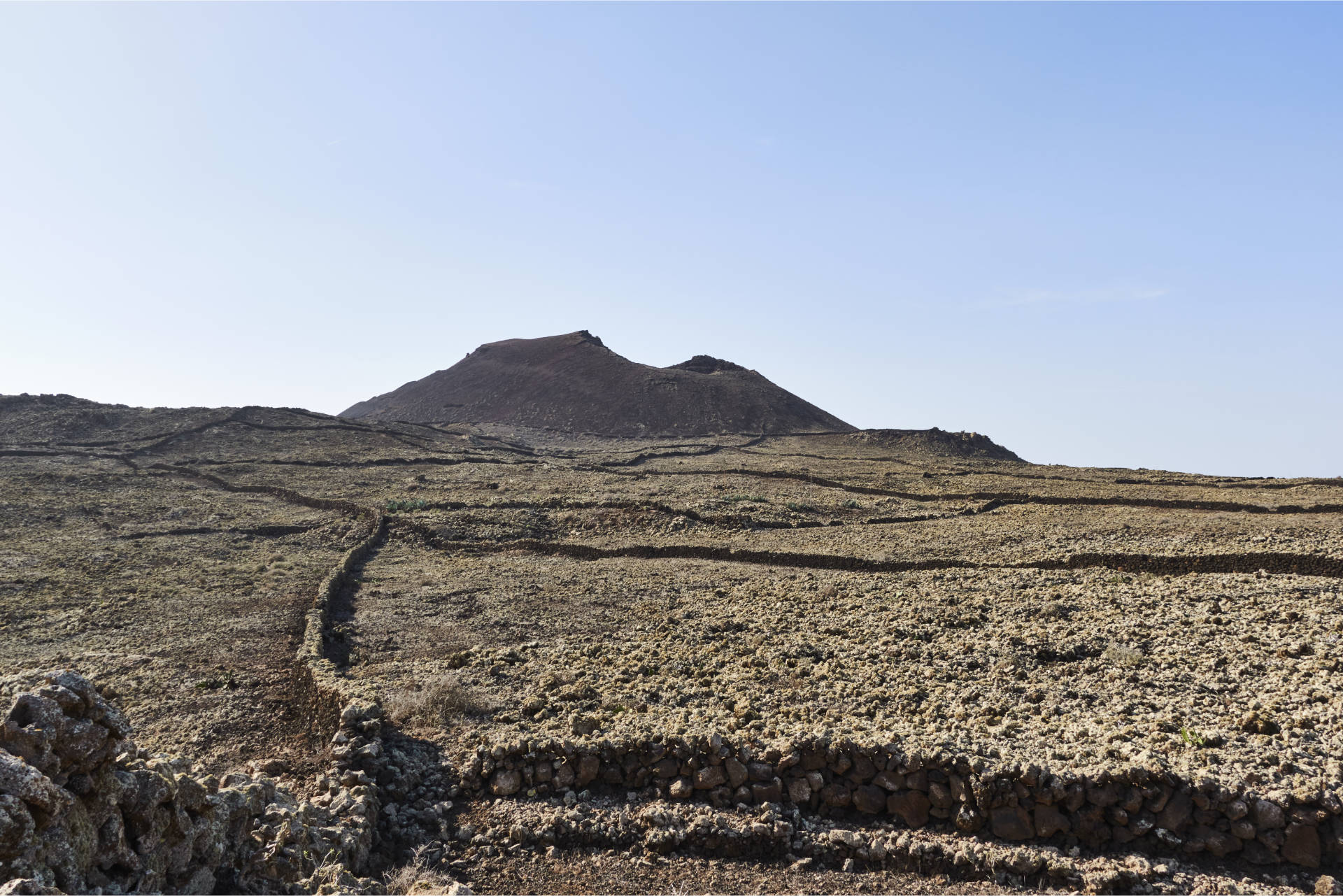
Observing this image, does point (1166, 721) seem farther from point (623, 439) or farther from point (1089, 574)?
point (623, 439)

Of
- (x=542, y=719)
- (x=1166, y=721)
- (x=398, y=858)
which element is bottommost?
(x=398, y=858)

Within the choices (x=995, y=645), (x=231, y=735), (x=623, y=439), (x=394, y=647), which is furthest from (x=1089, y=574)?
(x=623, y=439)

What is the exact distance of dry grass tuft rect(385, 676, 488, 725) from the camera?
8922 mm

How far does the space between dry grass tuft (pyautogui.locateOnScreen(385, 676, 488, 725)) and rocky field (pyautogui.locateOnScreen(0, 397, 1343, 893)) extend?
0.14 ft

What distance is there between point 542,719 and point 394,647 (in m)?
4.70

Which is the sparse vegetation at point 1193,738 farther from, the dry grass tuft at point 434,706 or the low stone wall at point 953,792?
the dry grass tuft at point 434,706

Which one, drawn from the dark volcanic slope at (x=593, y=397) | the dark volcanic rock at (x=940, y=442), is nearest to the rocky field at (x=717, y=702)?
the dark volcanic rock at (x=940, y=442)

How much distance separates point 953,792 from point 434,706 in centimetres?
598

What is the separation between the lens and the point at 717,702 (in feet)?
28.6

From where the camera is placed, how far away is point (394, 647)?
12.3m

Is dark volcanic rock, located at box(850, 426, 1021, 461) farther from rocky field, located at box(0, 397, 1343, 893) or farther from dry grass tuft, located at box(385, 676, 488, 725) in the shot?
dry grass tuft, located at box(385, 676, 488, 725)

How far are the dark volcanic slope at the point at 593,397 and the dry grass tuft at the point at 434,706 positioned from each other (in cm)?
5638

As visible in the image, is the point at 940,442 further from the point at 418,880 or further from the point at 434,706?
the point at 418,880

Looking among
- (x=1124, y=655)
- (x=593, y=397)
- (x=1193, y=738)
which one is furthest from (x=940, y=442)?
(x=1193, y=738)
